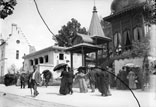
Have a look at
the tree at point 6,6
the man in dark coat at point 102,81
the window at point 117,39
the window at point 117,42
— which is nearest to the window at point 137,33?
the window at point 117,42

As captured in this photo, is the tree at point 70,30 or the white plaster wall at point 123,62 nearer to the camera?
the tree at point 70,30

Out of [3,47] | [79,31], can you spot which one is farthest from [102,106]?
[3,47]

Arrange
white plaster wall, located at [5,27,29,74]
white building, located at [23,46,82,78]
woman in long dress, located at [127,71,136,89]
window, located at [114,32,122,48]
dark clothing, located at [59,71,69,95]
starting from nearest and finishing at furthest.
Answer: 1. white plaster wall, located at [5,27,29,74]
2. white building, located at [23,46,82,78]
3. dark clothing, located at [59,71,69,95]
4. woman in long dress, located at [127,71,136,89]
5. window, located at [114,32,122,48]

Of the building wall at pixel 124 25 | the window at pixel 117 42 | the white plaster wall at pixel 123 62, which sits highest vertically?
the building wall at pixel 124 25

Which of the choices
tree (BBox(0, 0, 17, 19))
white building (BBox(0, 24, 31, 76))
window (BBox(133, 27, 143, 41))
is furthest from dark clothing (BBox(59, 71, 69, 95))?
window (BBox(133, 27, 143, 41))

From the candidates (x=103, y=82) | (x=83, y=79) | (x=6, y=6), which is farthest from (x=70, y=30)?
(x=83, y=79)

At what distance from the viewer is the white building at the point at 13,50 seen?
2588 mm

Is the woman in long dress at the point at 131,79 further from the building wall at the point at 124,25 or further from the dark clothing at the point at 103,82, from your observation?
Answer: the building wall at the point at 124,25

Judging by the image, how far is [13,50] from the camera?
275 cm

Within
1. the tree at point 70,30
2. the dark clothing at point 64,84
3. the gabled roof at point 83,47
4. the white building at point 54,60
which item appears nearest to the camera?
the tree at point 70,30

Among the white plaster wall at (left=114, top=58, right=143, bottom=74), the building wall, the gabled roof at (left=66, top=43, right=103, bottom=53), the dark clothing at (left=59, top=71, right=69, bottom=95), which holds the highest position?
the building wall

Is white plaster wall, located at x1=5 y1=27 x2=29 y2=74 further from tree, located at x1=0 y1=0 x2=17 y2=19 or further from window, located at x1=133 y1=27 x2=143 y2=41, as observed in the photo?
window, located at x1=133 y1=27 x2=143 y2=41

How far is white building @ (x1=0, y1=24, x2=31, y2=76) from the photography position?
2588mm

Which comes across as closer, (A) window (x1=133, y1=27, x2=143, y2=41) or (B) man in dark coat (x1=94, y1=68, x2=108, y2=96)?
(B) man in dark coat (x1=94, y1=68, x2=108, y2=96)
